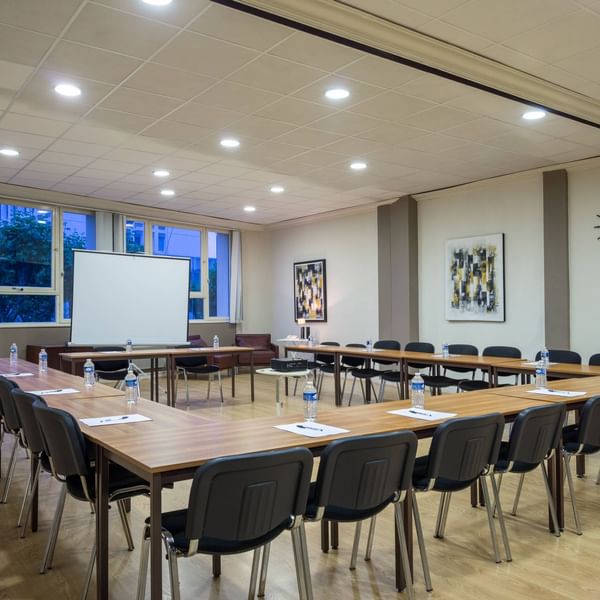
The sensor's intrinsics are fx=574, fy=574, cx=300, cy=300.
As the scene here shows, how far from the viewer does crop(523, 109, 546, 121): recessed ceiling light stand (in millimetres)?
4996

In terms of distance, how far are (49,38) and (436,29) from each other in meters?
2.47

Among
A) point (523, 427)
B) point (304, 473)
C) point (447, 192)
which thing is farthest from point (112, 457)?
point (447, 192)

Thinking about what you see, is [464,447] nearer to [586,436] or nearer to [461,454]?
[461,454]

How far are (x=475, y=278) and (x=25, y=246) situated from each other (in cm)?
671

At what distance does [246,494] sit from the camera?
1882 millimetres

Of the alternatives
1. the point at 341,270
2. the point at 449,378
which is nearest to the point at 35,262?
the point at 341,270

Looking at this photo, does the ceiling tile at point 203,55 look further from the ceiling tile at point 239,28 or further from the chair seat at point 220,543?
the chair seat at point 220,543

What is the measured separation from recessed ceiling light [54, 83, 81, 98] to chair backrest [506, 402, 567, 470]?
396 cm

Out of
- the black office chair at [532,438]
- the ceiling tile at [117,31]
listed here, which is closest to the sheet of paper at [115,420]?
the black office chair at [532,438]

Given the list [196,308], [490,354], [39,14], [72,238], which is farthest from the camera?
[196,308]

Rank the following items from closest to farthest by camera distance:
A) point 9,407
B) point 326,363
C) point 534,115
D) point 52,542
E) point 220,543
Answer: point 220,543 < point 52,542 < point 9,407 < point 534,115 < point 326,363

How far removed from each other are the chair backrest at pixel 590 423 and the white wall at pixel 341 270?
618 centimetres

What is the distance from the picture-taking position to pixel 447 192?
8.20m

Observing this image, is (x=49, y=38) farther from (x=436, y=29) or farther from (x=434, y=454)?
(x=434, y=454)
